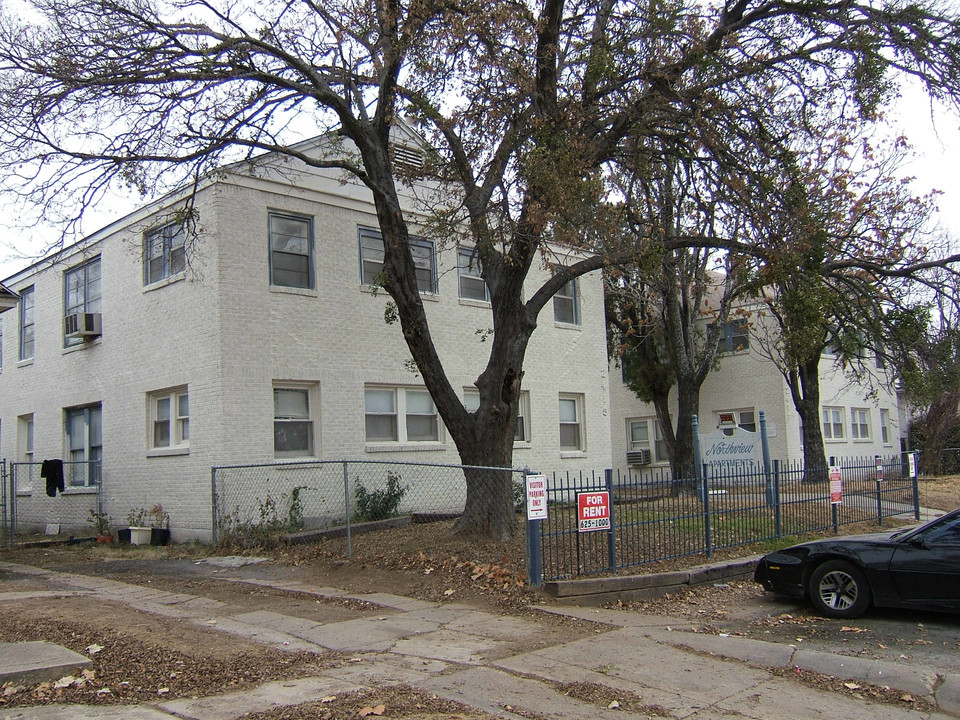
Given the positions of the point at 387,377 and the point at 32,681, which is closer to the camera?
the point at 32,681

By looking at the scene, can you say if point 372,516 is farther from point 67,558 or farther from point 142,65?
point 142,65

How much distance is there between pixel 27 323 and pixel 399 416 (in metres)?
10.4

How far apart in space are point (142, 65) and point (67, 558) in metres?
8.06

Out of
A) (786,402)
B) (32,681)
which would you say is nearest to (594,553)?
(32,681)

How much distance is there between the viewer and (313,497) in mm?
15922

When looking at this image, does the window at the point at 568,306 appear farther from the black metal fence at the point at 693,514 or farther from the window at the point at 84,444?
the window at the point at 84,444

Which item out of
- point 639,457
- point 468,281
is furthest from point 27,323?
point 639,457

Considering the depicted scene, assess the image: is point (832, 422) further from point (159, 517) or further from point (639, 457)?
point (159, 517)

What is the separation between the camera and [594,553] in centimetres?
1068

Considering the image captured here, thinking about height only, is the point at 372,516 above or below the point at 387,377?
below

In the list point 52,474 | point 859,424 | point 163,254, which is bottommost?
point 52,474

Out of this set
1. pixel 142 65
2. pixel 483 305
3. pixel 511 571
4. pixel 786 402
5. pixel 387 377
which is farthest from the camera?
pixel 786 402

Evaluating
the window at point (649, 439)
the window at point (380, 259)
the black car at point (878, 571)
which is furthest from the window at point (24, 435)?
the window at point (649, 439)

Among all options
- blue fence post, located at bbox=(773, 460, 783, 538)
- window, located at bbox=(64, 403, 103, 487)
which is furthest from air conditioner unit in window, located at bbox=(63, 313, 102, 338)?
blue fence post, located at bbox=(773, 460, 783, 538)
